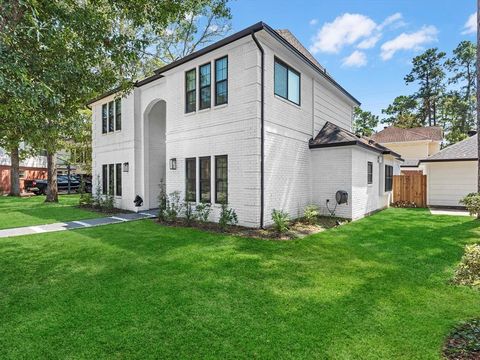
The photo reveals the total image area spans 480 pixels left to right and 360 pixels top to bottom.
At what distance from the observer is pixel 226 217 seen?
823 centimetres

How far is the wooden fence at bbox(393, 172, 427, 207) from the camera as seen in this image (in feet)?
47.1

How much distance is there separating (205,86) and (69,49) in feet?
13.9

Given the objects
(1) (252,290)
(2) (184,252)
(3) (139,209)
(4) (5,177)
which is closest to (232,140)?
(2) (184,252)

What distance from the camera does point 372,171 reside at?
11.9 meters

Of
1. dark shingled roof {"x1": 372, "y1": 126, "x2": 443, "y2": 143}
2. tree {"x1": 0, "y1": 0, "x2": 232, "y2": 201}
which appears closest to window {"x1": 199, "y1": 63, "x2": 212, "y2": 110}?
tree {"x1": 0, "y1": 0, "x2": 232, "y2": 201}

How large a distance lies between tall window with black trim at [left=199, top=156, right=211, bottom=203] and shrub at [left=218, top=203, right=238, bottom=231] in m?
0.93

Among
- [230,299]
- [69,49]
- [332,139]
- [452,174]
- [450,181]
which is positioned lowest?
[230,299]

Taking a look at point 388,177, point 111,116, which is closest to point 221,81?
point 111,116

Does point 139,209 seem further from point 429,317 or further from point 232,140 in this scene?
point 429,317

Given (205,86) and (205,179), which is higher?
(205,86)

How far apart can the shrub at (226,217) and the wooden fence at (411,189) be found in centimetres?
1088

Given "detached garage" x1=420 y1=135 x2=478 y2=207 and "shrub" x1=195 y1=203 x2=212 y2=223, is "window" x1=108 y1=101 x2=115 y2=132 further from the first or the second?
"detached garage" x1=420 y1=135 x2=478 y2=207

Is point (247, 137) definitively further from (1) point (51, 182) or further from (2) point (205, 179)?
(1) point (51, 182)

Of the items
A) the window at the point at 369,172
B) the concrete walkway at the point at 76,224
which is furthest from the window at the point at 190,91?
the window at the point at 369,172
